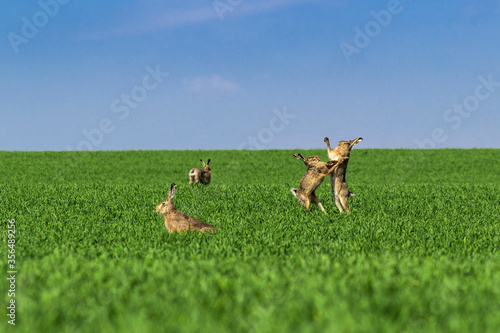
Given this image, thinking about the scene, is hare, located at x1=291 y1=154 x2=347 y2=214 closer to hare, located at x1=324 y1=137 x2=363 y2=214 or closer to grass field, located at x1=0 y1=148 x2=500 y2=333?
hare, located at x1=324 y1=137 x2=363 y2=214

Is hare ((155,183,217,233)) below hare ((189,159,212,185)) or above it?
below

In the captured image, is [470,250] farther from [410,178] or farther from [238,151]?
[238,151]

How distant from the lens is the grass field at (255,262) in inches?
148

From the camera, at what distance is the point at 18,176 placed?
3741 centimetres

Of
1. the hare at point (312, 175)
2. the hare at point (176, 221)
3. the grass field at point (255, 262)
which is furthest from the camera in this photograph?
the hare at point (312, 175)

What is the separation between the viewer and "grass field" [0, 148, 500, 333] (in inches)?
148

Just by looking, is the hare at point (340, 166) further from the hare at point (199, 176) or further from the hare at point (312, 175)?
the hare at point (199, 176)

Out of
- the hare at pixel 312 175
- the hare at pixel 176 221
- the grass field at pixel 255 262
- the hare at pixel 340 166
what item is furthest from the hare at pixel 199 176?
the hare at pixel 176 221

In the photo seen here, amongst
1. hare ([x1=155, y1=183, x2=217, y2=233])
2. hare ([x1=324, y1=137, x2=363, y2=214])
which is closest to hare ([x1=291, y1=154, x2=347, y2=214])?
hare ([x1=324, y1=137, x2=363, y2=214])

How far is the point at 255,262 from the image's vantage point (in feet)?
20.5

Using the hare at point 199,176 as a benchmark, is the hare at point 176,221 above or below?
below

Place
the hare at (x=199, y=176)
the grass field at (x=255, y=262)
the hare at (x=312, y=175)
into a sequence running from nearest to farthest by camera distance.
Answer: the grass field at (x=255, y=262)
the hare at (x=312, y=175)
the hare at (x=199, y=176)

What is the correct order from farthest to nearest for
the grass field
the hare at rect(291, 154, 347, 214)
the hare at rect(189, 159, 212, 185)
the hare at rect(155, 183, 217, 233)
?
the hare at rect(189, 159, 212, 185)
the hare at rect(291, 154, 347, 214)
the hare at rect(155, 183, 217, 233)
the grass field

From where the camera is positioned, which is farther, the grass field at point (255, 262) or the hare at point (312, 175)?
the hare at point (312, 175)
